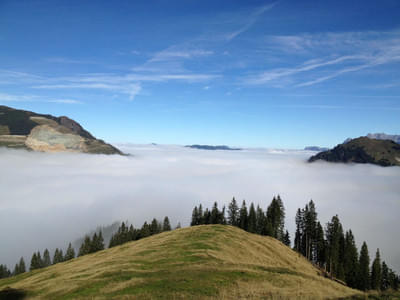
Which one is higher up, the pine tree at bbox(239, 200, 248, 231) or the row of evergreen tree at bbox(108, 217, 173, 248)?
the pine tree at bbox(239, 200, 248, 231)

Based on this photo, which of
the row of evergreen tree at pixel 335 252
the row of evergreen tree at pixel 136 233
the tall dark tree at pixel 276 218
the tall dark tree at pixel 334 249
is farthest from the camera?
the row of evergreen tree at pixel 136 233

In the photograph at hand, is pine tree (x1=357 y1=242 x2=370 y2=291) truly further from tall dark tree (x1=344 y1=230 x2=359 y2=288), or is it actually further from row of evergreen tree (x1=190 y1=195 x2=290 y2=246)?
row of evergreen tree (x1=190 y1=195 x2=290 y2=246)

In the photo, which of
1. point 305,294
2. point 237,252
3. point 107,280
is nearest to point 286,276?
point 305,294

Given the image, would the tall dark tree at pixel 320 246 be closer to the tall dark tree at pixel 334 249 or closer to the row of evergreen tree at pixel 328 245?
the row of evergreen tree at pixel 328 245

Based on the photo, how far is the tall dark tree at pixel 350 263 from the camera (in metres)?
78.8

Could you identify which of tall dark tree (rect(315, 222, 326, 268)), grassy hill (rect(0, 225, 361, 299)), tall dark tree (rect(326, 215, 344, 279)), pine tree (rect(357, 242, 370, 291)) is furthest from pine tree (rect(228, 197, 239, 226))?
grassy hill (rect(0, 225, 361, 299))

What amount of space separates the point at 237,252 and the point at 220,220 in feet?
196

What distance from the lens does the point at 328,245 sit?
82.0 m

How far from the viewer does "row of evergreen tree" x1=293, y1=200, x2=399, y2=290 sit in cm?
7792

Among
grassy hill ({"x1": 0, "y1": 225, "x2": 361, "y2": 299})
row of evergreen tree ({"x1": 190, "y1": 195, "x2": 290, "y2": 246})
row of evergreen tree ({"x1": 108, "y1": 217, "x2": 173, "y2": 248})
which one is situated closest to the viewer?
grassy hill ({"x1": 0, "y1": 225, "x2": 361, "y2": 299})

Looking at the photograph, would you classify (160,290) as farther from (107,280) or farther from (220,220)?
(220,220)

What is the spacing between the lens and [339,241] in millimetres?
85812

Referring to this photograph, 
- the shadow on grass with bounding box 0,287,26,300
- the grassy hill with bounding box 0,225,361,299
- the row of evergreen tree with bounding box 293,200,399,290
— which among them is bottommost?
the row of evergreen tree with bounding box 293,200,399,290

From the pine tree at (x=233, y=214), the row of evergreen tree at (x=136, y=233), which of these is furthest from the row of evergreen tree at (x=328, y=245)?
the row of evergreen tree at (x=136, y=233)
